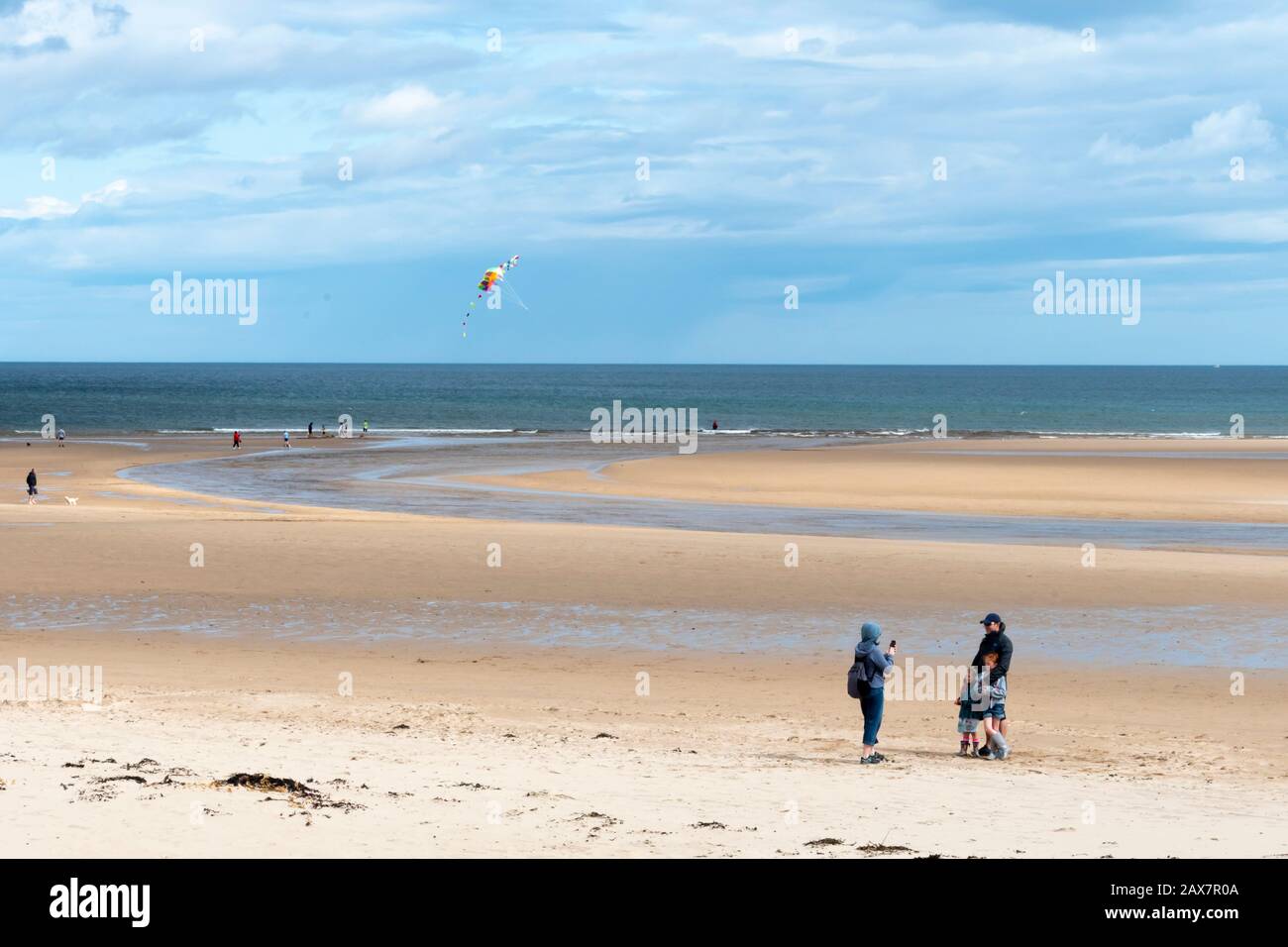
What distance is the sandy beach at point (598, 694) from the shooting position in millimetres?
9305

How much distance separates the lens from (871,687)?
1220 cm

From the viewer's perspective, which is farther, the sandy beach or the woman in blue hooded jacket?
the woman in blue hooded jacket

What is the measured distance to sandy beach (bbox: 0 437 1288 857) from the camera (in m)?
9.30

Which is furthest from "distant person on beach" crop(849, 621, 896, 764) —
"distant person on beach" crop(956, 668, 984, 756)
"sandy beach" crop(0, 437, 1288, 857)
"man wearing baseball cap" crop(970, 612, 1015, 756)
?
"man wearing baseball cap" crop(970, 612, 1015, 756)

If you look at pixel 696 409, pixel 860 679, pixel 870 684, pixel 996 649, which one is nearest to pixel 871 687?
pixel 870 684

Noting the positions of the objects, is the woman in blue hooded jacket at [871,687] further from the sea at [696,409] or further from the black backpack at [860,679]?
the sea at [696,409]

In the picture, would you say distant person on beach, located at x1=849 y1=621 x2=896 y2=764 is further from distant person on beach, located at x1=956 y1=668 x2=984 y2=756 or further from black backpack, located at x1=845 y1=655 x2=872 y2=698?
distant person on beach, located at x1=956 y1=668 x2=984 y2=756

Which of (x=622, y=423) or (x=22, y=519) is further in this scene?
(x=622, y=423)

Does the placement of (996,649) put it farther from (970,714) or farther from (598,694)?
(598,694)

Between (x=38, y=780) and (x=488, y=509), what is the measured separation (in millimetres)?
30181

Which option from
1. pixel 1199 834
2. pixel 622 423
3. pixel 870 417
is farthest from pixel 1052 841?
pixel 870 417

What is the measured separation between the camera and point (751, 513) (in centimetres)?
3953
